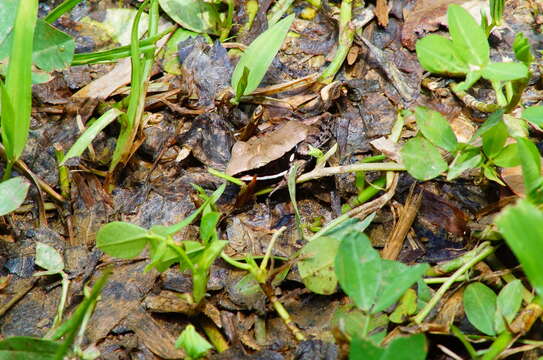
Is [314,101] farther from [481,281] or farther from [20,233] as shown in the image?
[20,233]

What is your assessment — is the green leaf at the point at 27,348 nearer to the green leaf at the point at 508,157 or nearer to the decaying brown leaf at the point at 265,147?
the decaying brown leaf at the point at 265,147

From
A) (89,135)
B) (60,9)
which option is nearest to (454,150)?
(89,135)

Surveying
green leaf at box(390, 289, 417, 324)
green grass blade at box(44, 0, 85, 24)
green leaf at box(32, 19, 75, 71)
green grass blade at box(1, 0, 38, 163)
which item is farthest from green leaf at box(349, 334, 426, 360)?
green grass blade at box(44, 0, 85, 24)

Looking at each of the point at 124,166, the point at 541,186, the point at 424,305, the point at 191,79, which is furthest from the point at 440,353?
the point at 191,79

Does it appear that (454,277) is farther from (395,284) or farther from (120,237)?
(120,237)

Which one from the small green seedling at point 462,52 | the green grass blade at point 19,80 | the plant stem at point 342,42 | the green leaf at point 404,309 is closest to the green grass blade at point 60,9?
the green grass blade at point 19,80

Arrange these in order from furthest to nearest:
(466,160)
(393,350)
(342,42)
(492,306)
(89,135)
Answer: (342,42) < (89,135) < (466,160) < (492,306) < (393,350)
